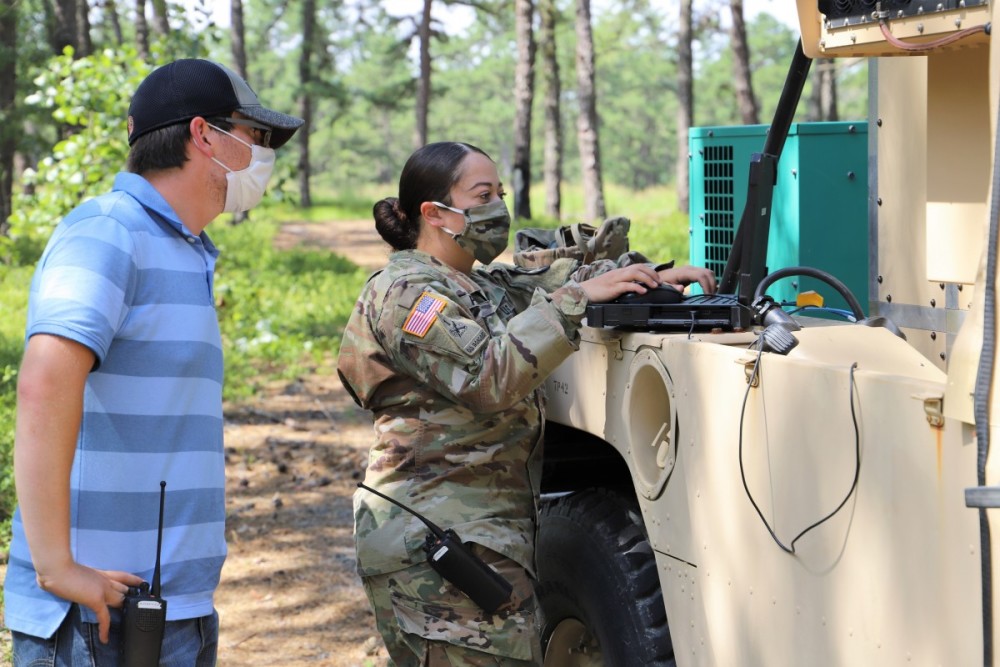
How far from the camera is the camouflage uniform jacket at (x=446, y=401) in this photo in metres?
2.77

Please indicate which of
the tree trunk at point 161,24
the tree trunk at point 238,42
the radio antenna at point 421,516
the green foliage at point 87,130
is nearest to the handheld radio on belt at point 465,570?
the radio antenna at point 421,516

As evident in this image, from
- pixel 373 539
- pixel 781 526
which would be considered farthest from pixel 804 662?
pixel 373 539

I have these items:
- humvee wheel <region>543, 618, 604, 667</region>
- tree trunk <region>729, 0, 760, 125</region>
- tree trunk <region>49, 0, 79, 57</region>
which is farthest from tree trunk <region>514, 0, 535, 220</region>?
humvee wheel <region>543, 618, 604, 667</region>

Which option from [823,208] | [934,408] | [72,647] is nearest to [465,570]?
[72,647]

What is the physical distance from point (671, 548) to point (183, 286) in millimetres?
1152

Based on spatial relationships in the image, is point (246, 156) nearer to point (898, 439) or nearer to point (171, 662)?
point (171, 662)

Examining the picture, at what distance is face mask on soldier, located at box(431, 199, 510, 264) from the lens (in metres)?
3.08

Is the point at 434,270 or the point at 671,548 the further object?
the point at 434,270

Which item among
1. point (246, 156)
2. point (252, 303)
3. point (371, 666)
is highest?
point (246, 156)

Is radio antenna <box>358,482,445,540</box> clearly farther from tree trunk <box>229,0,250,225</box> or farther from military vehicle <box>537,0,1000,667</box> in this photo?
tree trunk <box>229,0,250,225</box>

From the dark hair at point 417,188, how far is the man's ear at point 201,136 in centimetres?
80

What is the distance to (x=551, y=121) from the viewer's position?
26438 millimetres

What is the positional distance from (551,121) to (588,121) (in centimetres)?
362

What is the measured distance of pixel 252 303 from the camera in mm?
13102
